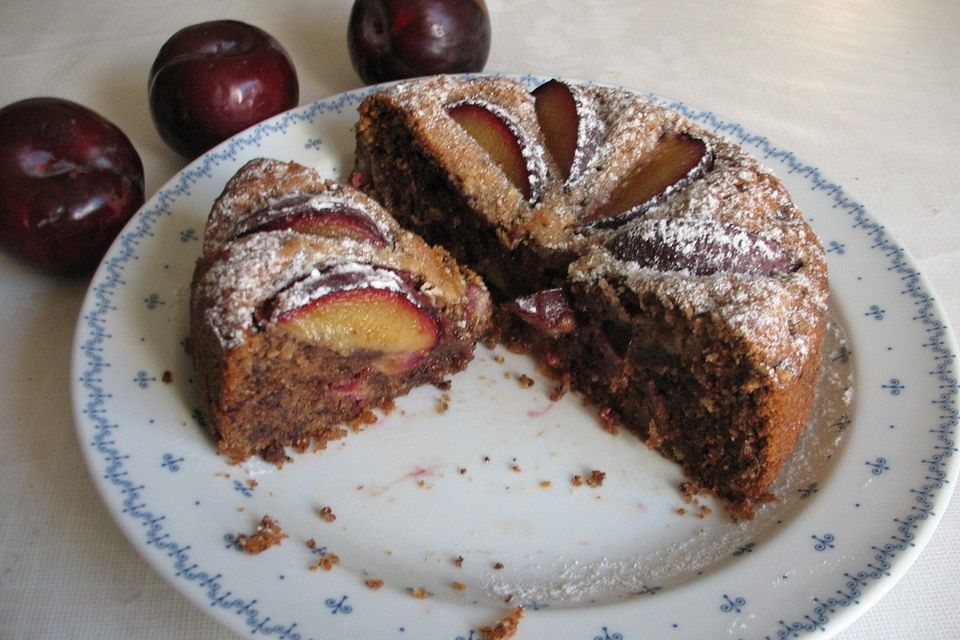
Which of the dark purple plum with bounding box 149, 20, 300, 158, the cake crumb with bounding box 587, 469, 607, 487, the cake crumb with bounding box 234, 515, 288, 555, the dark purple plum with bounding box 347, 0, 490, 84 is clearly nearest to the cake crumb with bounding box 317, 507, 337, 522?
the cake crumb with bounding box 234, 515, 288, 555

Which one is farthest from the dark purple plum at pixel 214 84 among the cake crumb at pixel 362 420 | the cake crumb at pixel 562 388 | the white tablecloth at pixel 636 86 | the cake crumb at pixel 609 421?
the cake crumb at pixel 609 421

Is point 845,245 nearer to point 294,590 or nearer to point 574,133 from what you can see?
point 574,133

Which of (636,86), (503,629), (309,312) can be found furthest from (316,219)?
(636,86)

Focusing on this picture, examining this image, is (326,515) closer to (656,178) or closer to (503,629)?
(503,629)

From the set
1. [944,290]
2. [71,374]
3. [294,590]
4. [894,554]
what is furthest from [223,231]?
[944,290]

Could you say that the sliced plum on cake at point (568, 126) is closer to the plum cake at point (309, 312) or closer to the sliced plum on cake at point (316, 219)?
the plum cake at point (309, 312)

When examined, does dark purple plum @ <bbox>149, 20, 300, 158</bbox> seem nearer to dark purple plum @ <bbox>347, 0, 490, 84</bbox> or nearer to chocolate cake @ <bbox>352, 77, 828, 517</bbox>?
dark purple plum @ <bbox>347, 0, 490, 84</bbox>
